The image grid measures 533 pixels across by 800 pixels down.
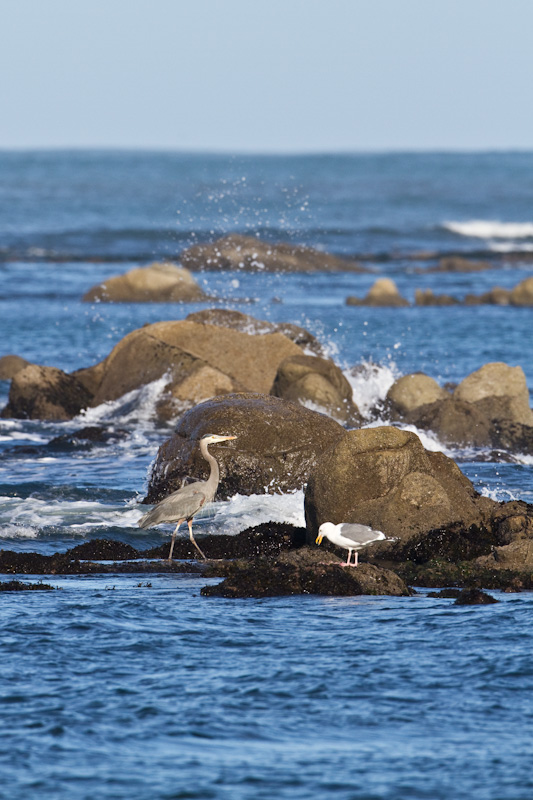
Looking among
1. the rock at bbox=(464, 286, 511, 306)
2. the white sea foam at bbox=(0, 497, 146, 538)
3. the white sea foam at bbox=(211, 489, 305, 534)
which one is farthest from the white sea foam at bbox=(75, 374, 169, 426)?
the rock at bbox=(464, 286, 511, 306)

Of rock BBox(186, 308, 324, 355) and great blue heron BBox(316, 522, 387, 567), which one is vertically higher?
rock BBox(186, 308, 324, 355)

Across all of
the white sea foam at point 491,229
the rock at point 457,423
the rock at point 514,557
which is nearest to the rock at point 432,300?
the rock at point 457,423

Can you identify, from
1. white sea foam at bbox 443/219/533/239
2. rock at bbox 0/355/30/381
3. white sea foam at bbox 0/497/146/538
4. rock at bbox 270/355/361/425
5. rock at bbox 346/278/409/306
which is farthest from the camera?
white sea foam at bbox 443/219/533/239

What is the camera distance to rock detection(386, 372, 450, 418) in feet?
79.0

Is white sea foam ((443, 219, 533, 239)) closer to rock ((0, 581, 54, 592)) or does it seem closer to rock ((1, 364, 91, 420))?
rock ((1, 364, 91, 420))

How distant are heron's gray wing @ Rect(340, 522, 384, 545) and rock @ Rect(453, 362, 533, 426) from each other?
1014 cm

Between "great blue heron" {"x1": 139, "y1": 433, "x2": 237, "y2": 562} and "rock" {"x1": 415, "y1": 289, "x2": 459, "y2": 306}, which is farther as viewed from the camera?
"rock" {"x1": 415, "y1": 289, "x2": 459, "y2": 306}

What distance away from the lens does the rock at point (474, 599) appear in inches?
479

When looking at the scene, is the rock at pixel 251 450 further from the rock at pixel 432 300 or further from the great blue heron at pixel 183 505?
the rock at pixel 432 300

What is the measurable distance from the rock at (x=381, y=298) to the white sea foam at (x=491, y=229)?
42.4 meters

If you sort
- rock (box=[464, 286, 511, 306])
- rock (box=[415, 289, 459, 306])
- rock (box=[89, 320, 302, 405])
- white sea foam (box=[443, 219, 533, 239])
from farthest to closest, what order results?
white sea foam (box=[443, 219, 533, 239]), rock (box=[464, 286, 511, 306]), rock (box=[415, 289, 459, 306]), rock (box=[89, 320, 302, 405])

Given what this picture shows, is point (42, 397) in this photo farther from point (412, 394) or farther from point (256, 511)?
point (256, 511)

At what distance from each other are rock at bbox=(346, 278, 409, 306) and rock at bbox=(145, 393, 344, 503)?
94.2 ft

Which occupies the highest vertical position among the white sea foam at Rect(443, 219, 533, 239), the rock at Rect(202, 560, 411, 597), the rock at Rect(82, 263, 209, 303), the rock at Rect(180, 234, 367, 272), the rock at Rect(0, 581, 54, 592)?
the white sea foam at Rect(443, 219, 533, 239)
